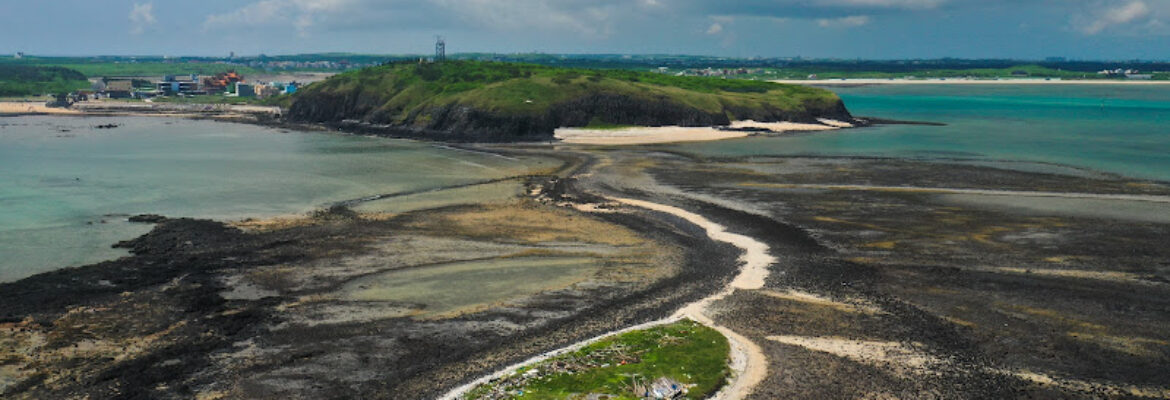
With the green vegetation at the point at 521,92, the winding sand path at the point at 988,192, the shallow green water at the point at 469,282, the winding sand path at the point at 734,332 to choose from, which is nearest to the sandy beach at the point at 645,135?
the green vegetation at the point at 521,92

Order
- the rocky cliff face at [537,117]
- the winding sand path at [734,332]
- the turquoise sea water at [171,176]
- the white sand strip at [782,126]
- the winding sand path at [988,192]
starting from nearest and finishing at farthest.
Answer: the winding sand path at [734,332] → the turquoise sea water at [171,176] → the winding sand path at [988,192] → the rocky cliff face at [537,117] → the white sand strip at [782,126]

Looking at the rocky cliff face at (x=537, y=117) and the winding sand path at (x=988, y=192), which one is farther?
the rocky cliff face at (x=537, y=117)

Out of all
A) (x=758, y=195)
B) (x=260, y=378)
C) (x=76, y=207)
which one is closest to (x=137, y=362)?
(x=260, y=378)

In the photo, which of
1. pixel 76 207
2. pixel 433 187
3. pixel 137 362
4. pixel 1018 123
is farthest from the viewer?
pixel 1018 123

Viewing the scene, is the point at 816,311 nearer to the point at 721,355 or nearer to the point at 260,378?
the point at 721,355

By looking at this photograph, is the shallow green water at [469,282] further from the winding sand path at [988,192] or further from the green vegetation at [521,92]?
the green vegetation at [521,92]

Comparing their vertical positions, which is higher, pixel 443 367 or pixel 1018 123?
pixel 1018 123
